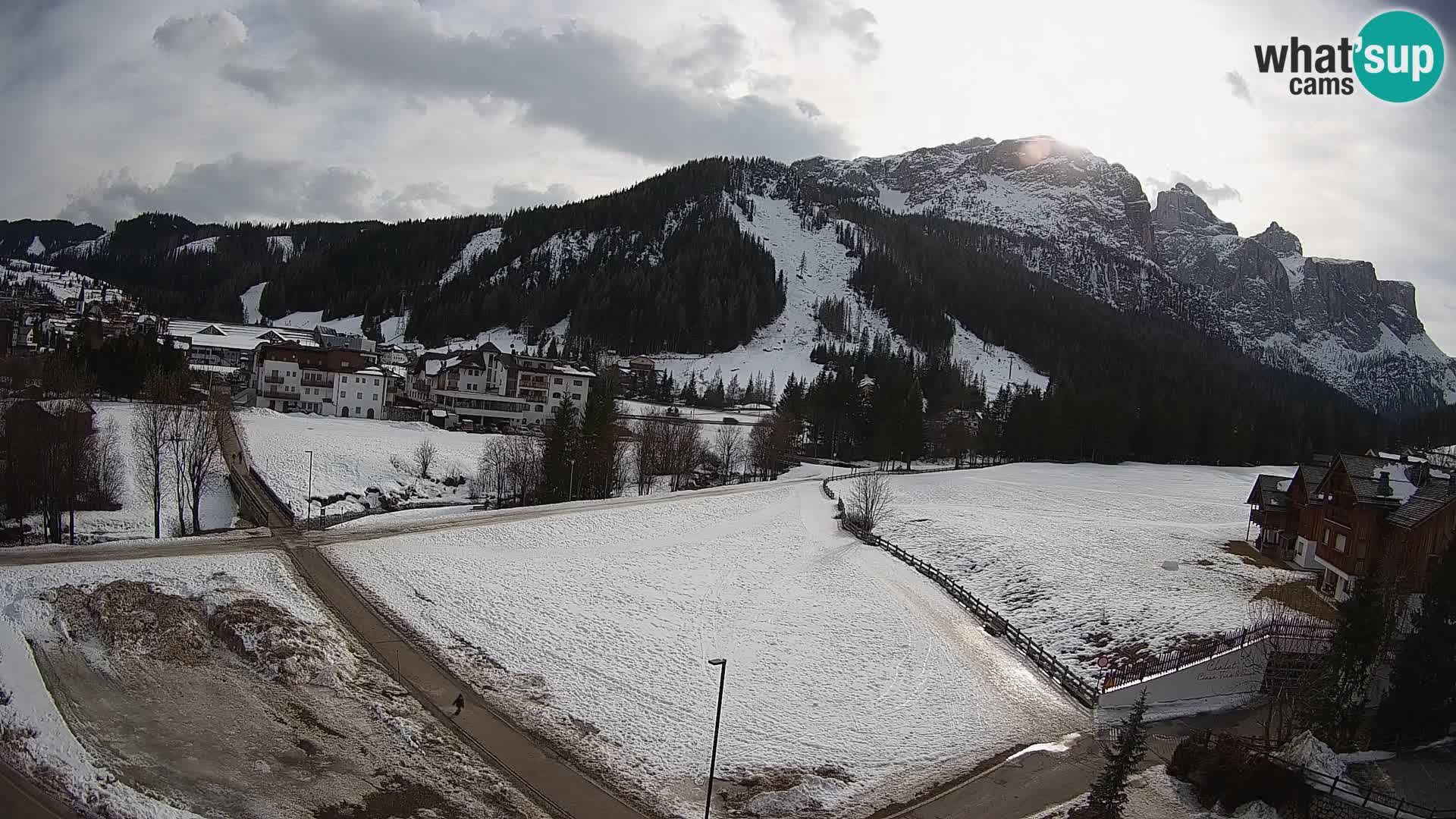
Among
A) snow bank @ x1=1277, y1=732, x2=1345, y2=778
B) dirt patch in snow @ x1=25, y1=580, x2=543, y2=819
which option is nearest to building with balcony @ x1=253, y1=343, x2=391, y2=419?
dirt patch in snow @ x1=25, y1=580, x2=543, y2=819

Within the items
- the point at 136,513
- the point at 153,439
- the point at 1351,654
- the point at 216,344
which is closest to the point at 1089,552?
the point at 1351,654

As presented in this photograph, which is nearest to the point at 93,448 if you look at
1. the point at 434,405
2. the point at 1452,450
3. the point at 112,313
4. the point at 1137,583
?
the point at 434,405

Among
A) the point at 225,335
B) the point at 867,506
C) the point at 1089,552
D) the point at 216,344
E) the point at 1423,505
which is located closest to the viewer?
the point at 1423,505

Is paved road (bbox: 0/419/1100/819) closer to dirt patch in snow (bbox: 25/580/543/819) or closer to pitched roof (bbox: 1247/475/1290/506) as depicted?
dirt patch in snow (bbox: 25/580/543/819)

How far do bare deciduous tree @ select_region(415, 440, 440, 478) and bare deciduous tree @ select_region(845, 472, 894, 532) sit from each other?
120 feet

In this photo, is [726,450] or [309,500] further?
[726,450]

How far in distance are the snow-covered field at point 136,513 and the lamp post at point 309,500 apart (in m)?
4.24

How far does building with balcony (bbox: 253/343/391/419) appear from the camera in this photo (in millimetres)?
96688

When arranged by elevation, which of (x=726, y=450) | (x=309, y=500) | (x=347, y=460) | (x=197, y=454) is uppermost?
(x=197, y=454)

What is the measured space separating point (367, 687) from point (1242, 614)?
36.7 meters

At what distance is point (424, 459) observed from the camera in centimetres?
7175

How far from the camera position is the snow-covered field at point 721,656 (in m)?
26.2

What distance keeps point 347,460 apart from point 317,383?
34.7 m

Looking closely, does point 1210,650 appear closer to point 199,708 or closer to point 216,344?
point 199,708
